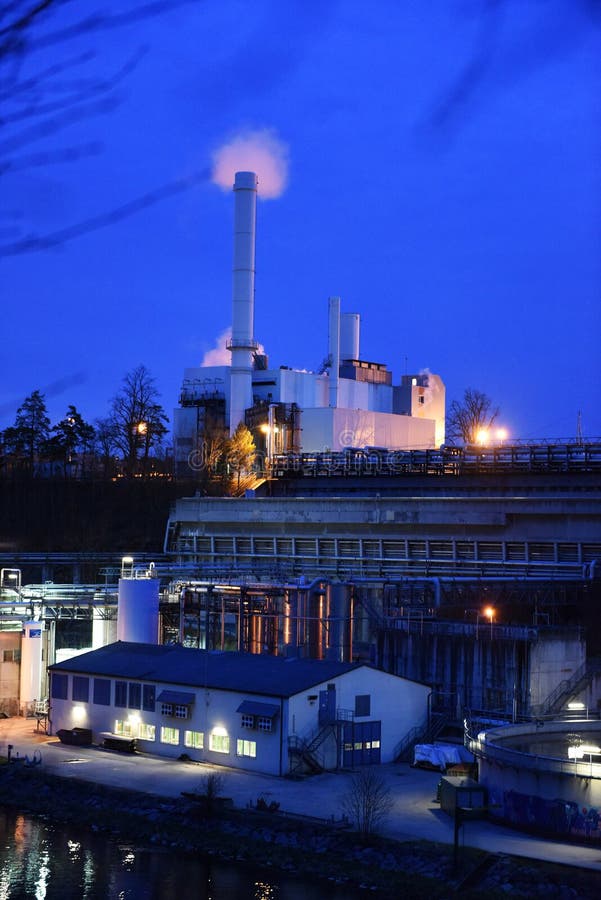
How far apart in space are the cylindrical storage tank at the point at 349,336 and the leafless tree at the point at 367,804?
5094cm

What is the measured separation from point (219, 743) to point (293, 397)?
39935 millimetres

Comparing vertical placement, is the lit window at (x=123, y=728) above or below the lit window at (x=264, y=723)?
below

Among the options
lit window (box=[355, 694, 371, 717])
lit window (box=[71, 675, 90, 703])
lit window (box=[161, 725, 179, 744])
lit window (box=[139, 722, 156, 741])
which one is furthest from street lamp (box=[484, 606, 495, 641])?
lit window (box=[71, 675, 90, 703])

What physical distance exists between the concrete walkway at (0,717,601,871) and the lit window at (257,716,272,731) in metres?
1.06

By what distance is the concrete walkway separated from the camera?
2017cm

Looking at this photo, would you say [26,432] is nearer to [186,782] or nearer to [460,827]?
[186,782]

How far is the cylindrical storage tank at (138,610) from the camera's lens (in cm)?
3409

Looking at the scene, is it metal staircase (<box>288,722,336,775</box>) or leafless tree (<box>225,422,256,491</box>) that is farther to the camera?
leafless tree (<box>225,422,256,491</box>)

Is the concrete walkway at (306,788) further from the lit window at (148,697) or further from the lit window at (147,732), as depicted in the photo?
the lit window at (148,697)

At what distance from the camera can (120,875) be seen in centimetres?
1998

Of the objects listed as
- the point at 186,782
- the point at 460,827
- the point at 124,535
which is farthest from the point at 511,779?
the point at 124,535

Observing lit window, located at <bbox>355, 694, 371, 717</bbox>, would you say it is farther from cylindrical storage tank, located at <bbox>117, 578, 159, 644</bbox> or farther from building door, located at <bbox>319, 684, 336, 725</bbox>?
cylindrical storage tank, located at <bbox>117, 578, 159, 644</bbox>

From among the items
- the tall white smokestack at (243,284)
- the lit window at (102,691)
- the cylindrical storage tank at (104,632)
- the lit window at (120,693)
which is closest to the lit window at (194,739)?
the lit window at (120,693)

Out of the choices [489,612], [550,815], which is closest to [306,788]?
[550,815]
